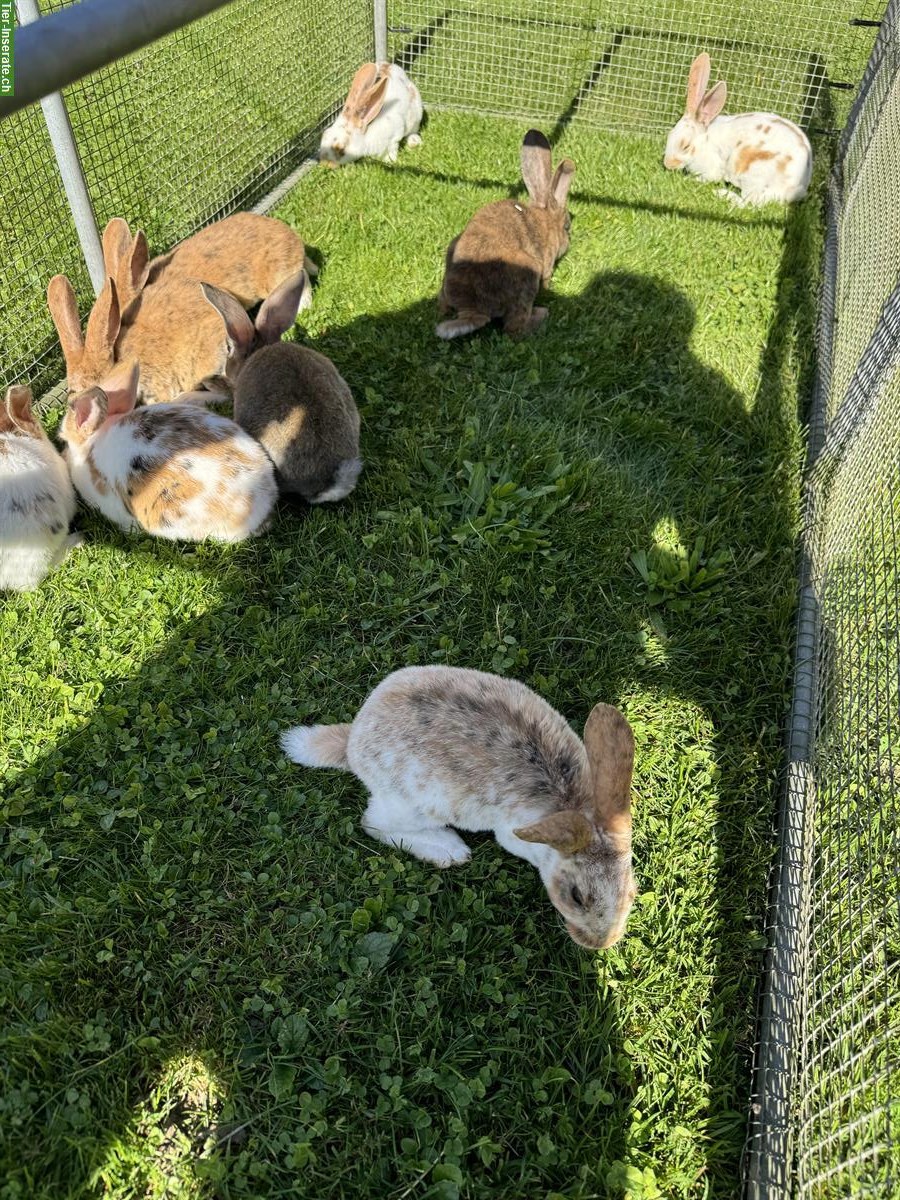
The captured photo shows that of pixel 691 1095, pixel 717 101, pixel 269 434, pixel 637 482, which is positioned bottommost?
pixel 691 1095

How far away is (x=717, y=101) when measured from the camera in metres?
6.40

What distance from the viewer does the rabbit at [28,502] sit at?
3.17 meters

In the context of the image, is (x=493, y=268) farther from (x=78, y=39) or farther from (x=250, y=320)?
(x=78, y=39)

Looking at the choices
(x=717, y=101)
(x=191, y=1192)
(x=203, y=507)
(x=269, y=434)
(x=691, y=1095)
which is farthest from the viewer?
(x=717, y=101)

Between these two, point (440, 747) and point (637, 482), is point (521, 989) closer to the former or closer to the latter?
point (440, 747)

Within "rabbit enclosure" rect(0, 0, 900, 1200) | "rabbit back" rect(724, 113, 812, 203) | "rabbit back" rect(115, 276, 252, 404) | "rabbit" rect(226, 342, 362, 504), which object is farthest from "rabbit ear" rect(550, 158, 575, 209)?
"rabbit" rect(226, 342, 362, 504)

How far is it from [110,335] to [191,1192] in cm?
340

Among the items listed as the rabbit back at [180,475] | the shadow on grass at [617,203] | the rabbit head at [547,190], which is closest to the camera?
the rabbit back at [180,475]

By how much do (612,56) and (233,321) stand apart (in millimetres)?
5688

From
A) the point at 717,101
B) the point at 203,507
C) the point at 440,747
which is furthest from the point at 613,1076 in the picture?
the point at 717,101

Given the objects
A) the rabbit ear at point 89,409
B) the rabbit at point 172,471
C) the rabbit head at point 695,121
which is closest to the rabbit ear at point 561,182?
the rabbit head at point 695,121

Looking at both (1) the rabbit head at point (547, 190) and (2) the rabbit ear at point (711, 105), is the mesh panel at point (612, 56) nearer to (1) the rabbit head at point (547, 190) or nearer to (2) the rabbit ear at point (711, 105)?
(2) the rabbit ear at point (711, 105)

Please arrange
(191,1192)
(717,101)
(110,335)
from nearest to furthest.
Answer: (191,1192) → (110,335) → (717,101)

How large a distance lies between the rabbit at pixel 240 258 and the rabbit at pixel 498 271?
2.88 ft
